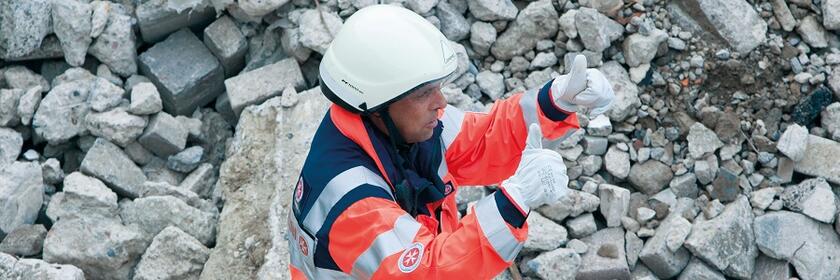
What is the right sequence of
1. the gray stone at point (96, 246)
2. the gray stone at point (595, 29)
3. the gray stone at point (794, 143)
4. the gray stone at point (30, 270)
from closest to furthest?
the gray stone at point (30, 270) < the gray stone at point (96, 246) < the gray stone at point (794, 143) < the gray stone at point (595, 29)

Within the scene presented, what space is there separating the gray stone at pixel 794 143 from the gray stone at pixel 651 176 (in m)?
0.65

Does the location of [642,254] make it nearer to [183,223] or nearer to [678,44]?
[678,44]

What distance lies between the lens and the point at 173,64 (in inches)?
263

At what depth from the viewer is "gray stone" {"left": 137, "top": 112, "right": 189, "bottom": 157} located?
640cm

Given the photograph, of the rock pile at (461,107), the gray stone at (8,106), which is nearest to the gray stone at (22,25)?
the rock pile at (461,107)

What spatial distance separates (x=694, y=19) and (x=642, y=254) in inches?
61.0

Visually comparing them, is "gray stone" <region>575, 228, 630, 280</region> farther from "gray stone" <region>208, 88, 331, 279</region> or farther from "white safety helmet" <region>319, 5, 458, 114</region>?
"white safety helmet" <region>319, 5, 458, 114</region>

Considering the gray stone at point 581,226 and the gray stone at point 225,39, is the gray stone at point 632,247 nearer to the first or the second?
the gray stone at point 581,226

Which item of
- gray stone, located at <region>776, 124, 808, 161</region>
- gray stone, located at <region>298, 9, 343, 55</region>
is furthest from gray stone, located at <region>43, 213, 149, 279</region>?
gray stone, located at <region>776, 124, 808, 161</region>

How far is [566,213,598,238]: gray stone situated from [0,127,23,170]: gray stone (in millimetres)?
3390

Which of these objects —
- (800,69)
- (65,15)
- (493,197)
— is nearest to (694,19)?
(800,69)

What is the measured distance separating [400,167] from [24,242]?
8.98ft

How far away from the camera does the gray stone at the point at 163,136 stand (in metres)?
6.40

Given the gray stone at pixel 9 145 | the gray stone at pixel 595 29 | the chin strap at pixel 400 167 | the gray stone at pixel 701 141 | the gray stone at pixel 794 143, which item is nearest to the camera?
the chin strap at pixel 400 167
